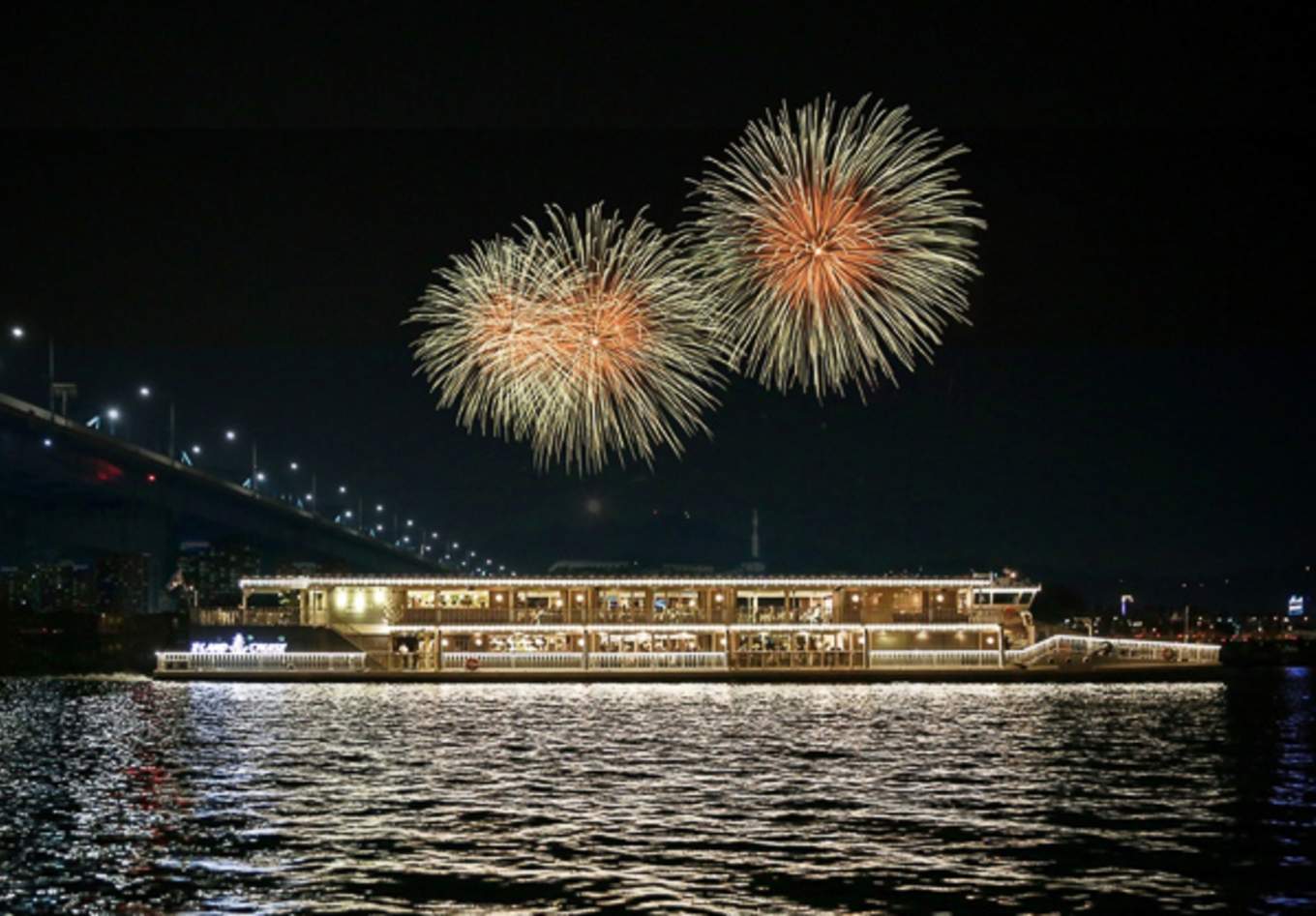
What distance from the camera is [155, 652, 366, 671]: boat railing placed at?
75.2 meters

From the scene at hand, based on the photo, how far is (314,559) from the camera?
180 metres

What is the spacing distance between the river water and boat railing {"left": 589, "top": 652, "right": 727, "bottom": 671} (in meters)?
18.9

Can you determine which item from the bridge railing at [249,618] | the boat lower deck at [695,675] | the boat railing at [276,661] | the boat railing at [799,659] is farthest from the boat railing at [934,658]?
the bridge railing at [249,618]

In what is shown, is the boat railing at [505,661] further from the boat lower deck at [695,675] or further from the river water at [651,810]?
the river water at [651,810]

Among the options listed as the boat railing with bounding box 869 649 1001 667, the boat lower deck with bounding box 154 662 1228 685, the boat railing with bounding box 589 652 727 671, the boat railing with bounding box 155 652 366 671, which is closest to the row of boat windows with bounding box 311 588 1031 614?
the boat railing with bounding box 589 652 727 671

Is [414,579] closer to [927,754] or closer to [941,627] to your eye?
[941,627]

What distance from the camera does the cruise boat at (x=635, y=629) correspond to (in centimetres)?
7631

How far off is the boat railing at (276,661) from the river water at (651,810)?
55.7ft

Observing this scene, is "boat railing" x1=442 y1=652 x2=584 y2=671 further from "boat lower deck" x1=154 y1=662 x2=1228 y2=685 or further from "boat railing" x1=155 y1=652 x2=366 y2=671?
"boat railing" x1=155 y1=652 x2=366 y2=671

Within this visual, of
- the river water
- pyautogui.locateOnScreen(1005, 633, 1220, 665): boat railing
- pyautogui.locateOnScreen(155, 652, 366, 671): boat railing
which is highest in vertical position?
pyautogui.locateOnScreen(155, 652, 366, 671): boat railing

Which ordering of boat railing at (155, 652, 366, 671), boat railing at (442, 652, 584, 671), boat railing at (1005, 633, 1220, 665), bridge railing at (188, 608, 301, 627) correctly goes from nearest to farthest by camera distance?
boat railing at (155, 652, 366, 671), boat railing at (442, 652, 584, 671), bridge railing at (188, 608, 301, 627), boat railing at (1005, 633, 1220, 665)

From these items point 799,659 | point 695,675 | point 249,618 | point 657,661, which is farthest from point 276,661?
point 799,659

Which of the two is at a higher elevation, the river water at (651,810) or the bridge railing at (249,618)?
the bridge railing at (249,618)

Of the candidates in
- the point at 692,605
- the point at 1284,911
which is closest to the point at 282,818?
the point at 1284,911
